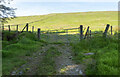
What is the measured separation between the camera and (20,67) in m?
6.44

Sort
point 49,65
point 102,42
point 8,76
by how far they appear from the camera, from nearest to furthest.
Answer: point 8,76 → point 49,65 → point 102,42

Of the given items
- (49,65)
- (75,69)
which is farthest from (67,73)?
(49,65)

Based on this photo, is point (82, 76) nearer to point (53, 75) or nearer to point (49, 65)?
point (53, 75)

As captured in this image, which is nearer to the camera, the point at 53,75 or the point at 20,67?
the point at 53,75

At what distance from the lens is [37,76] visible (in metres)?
5.12

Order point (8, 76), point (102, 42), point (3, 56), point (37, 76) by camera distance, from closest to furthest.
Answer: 1. point (37, 76)
2. point (8, 76)
3. point (3, 56)
4. point (102, 42)

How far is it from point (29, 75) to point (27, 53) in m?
3.51

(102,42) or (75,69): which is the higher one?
(102,42)

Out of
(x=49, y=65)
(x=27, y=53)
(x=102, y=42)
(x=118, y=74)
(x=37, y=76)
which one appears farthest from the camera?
(x=102, y=42)

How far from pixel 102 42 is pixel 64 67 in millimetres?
5137

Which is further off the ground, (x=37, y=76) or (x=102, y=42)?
(x=102, y=42)

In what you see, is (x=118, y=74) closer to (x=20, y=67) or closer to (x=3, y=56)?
(x=20, y=67)

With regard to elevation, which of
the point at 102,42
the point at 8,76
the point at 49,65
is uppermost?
the point at 102,42

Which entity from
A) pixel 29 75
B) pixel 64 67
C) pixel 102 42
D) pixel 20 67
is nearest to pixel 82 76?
pixel 64 67
